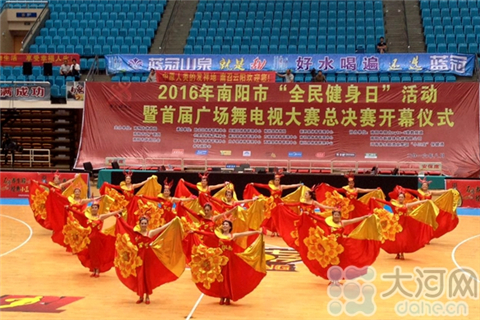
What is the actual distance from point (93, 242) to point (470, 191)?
552 inches

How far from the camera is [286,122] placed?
26625 mm

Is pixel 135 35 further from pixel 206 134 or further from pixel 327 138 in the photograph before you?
pixel 327 138

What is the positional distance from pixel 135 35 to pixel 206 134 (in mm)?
7526

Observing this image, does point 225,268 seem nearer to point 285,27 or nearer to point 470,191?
point 470,191

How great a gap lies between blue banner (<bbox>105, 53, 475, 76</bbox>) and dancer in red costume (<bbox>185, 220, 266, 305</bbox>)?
17.6 m

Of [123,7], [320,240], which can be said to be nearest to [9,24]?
[123,7]

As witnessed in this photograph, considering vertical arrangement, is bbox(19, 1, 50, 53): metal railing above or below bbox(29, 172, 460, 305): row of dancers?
above

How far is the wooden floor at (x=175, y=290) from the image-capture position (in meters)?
10.8

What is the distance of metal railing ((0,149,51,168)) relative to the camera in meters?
29.4

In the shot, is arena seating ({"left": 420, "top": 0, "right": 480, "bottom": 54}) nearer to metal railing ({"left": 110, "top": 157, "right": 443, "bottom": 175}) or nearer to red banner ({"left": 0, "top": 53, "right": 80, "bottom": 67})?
metal railing ({"left": 110, "top": 157, "right": 443, "bottom": 175})

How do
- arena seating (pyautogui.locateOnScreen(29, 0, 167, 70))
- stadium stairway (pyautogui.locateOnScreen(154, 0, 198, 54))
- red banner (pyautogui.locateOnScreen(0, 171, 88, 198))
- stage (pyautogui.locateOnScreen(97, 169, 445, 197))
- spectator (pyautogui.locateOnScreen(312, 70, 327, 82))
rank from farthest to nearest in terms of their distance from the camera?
arena seating (pyautogui.locateOnScreen(29, 0, 167, 70)) < stadium stairway (pyautogui.locateOnScreen(154, 0, 198, 54)) < spectator (pyautogui.locateOnScreen(312, 70, 327, 82)) < red banner (pyautogui.locateOnScreen(0, 171, 88, 198)) < stage (pyautogui.locateOnScreen(97, 169, 445, 197))

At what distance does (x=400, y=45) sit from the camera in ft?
97.4

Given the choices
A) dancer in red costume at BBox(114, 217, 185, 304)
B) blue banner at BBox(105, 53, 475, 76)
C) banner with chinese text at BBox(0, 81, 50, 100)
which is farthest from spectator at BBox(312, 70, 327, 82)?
dancer in red costume at BBox(114, 217, 185, 304)

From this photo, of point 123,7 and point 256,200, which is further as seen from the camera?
point 123,7
